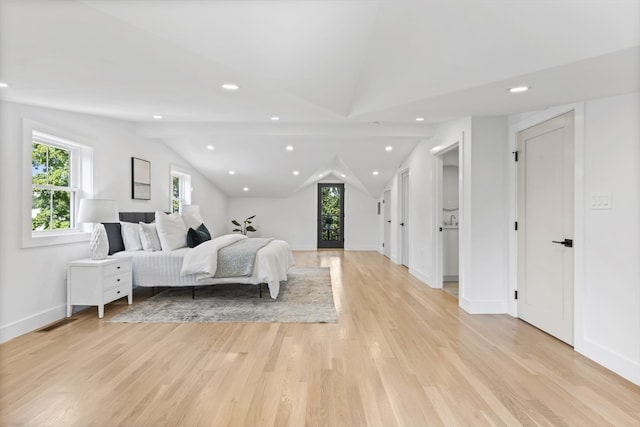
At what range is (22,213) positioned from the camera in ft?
10.2

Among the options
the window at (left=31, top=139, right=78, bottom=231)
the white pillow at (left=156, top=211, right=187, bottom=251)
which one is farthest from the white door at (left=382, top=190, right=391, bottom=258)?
the window at (left=31, top=139, right=78, bottom=231)

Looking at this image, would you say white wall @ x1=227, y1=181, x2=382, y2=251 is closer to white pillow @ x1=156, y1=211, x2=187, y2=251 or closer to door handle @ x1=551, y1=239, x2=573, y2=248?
white pillow @ x1=156, y1=211, x2=187, y2=251

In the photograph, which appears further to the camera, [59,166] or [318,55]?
[59,166]

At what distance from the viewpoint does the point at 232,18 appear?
1961mm

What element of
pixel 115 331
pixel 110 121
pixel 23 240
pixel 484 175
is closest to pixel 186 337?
pixel 115 331

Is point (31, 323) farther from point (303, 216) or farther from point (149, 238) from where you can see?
point (303, 216)

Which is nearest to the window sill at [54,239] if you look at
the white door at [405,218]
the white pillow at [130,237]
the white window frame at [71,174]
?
the white window frame at [71,174]

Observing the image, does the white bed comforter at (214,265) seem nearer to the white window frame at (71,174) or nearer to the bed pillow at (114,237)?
the bed pillow at (114,237)

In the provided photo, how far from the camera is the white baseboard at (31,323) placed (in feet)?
9.48

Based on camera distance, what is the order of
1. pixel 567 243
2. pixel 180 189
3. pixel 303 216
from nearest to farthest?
1. pixel 567 243
2. pixel 180 189
3. pixel 303 216

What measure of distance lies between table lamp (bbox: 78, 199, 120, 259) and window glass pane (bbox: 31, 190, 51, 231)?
11.9 inches

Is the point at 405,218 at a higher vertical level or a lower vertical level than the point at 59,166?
lower

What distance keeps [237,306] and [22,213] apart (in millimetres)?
2292

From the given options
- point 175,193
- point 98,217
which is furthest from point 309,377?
point 175,193
